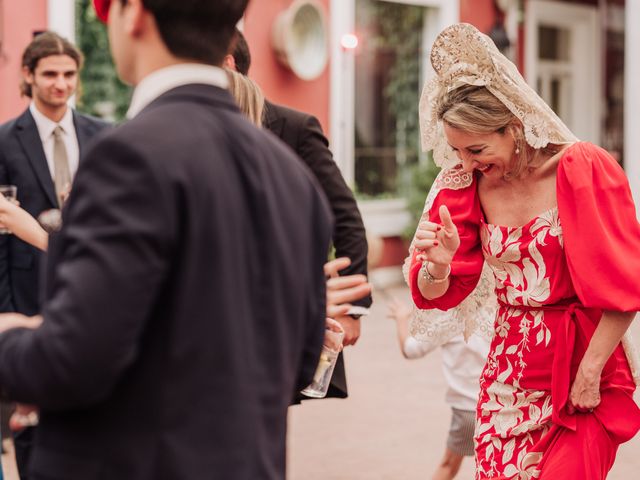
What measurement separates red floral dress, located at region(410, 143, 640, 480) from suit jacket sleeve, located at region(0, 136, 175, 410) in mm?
1698

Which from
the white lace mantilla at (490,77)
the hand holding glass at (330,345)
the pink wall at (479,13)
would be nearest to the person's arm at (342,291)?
the hand holding glass at (330,345)

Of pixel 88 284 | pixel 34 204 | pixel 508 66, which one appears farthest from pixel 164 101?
pixel 34 204

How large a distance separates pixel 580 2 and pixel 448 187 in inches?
562

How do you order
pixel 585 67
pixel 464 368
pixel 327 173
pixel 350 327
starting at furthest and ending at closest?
pixel 585 67 < pixel 464 368 < pixel 327 173 < pixel 350 327

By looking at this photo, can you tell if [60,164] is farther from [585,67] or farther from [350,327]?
[585,67]

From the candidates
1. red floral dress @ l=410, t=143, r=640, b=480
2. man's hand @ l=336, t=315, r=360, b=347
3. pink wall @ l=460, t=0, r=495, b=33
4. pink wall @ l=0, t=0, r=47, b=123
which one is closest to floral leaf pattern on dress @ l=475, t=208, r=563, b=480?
red floral dress @ l=410, t=143, r=640, b=480

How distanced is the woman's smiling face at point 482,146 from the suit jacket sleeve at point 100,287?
168 cm

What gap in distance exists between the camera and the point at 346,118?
11992 millimetres

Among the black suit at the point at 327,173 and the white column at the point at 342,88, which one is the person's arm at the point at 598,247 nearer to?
the black suit at the point at 327,173

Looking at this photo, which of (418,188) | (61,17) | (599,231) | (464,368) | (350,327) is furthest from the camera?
(418,188)

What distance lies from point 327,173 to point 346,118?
27.4 feet

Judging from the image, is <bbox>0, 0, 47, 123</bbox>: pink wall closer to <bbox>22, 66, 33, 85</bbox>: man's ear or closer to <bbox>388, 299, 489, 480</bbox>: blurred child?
<bbox>22, 66, 33, 85</bbox>: man's ear

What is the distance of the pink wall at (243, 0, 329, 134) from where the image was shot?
1070cm

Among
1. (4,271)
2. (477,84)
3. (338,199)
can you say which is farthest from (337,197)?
(4,271)
